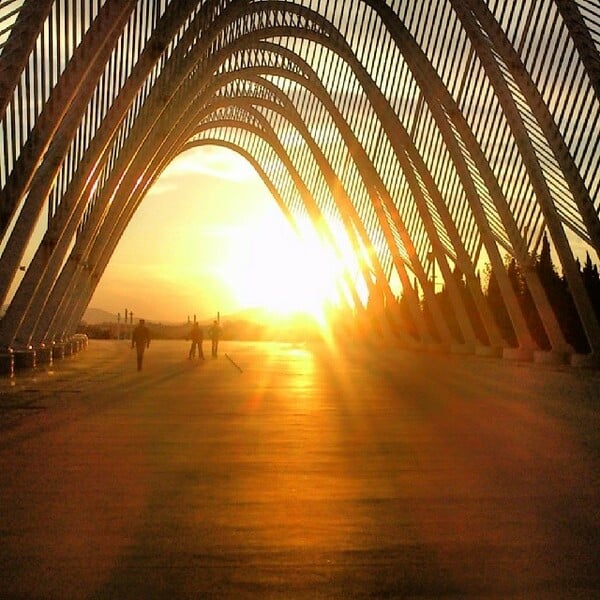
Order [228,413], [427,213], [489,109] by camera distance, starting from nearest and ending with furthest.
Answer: [228,413] < [489,109] < [427,213]

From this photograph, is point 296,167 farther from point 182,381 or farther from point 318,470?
point 318,470

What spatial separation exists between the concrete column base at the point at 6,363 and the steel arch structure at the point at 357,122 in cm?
49

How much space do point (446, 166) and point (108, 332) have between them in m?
61.7

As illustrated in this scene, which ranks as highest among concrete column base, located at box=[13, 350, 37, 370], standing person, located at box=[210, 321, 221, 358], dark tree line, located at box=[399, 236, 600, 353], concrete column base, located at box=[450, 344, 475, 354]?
dark tree line, located at box=[399, 236, 600, 353]

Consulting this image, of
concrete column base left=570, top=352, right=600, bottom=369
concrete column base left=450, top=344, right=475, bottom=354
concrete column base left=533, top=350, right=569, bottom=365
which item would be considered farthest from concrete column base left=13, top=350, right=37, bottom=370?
concrete column base left=450, top=344, right=475, bottom=354

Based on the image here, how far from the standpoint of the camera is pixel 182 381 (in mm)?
21984

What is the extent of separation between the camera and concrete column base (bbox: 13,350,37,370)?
24.3 m

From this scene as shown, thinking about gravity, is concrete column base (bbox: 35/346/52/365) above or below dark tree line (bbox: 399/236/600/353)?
below

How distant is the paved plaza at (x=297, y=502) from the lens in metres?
4.67

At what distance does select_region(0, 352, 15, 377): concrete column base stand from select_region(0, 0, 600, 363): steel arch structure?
0.49 meters

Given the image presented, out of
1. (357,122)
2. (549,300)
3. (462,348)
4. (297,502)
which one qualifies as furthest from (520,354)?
(297,502)

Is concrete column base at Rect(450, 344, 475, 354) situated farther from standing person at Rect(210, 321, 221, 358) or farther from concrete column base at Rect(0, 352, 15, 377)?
concrete column base at Rect(0, 352, 15, 377)

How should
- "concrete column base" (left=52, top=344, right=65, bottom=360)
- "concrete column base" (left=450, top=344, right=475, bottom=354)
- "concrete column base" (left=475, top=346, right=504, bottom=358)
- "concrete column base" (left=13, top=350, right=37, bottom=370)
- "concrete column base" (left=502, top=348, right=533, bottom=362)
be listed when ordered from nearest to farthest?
"concrete column base" (left=13, top=350, right=37, bottom=370)
"concrete column base" (left=52, top=344, right=65, bottom=360)
"concrete column base" (left=502, top=348, right=533, bottom=362)
"concrete column base" (left=475, top=346, right=504, bottom=358)
"concrete column base" (left=450, top=344, right=475, bottom=354)

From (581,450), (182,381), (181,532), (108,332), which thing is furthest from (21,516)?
(108,332)
